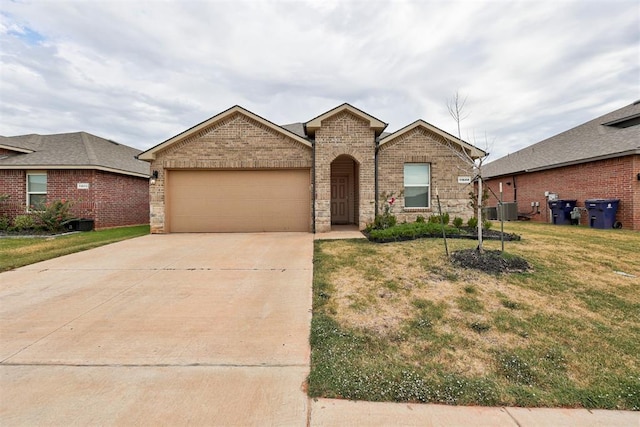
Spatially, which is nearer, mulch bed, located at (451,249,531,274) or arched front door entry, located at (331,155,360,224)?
mulch bed, located at (451,249,531,274)

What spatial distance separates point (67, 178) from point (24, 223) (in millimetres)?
2378

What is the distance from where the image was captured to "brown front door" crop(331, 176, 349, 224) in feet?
44.7

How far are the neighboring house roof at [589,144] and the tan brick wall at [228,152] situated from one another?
525 inches

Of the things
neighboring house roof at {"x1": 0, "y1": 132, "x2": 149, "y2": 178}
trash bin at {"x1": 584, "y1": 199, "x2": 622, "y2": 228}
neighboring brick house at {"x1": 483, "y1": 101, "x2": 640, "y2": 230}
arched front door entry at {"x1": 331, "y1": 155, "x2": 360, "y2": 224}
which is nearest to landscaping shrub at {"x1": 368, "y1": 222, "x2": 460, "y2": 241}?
arched front door entry at {"x1": 331, "y1": 155, "x2": 360, "y2": 224}

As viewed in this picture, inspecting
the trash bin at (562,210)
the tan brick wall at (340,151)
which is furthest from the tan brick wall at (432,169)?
the trash bin at (562,210)

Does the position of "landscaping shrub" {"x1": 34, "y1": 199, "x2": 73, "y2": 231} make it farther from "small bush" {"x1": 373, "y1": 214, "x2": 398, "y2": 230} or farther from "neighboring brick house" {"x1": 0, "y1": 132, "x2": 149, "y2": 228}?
"small bush" {"x1": 373, "y1": 214, "x2": 398, "y2": 230}

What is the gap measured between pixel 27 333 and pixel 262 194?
26.4 feet

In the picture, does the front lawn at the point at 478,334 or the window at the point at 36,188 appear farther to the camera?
the window at the point at 36,188

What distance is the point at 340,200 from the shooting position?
13641 mm

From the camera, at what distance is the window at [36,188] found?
12.4 m

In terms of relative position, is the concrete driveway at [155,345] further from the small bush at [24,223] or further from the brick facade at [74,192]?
the brick facade at [74,192]

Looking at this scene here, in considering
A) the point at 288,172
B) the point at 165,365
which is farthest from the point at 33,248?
the point at 165,365

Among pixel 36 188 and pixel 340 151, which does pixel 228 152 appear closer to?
pixel 340 151

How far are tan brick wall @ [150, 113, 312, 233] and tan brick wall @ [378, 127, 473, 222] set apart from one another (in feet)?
9.94
